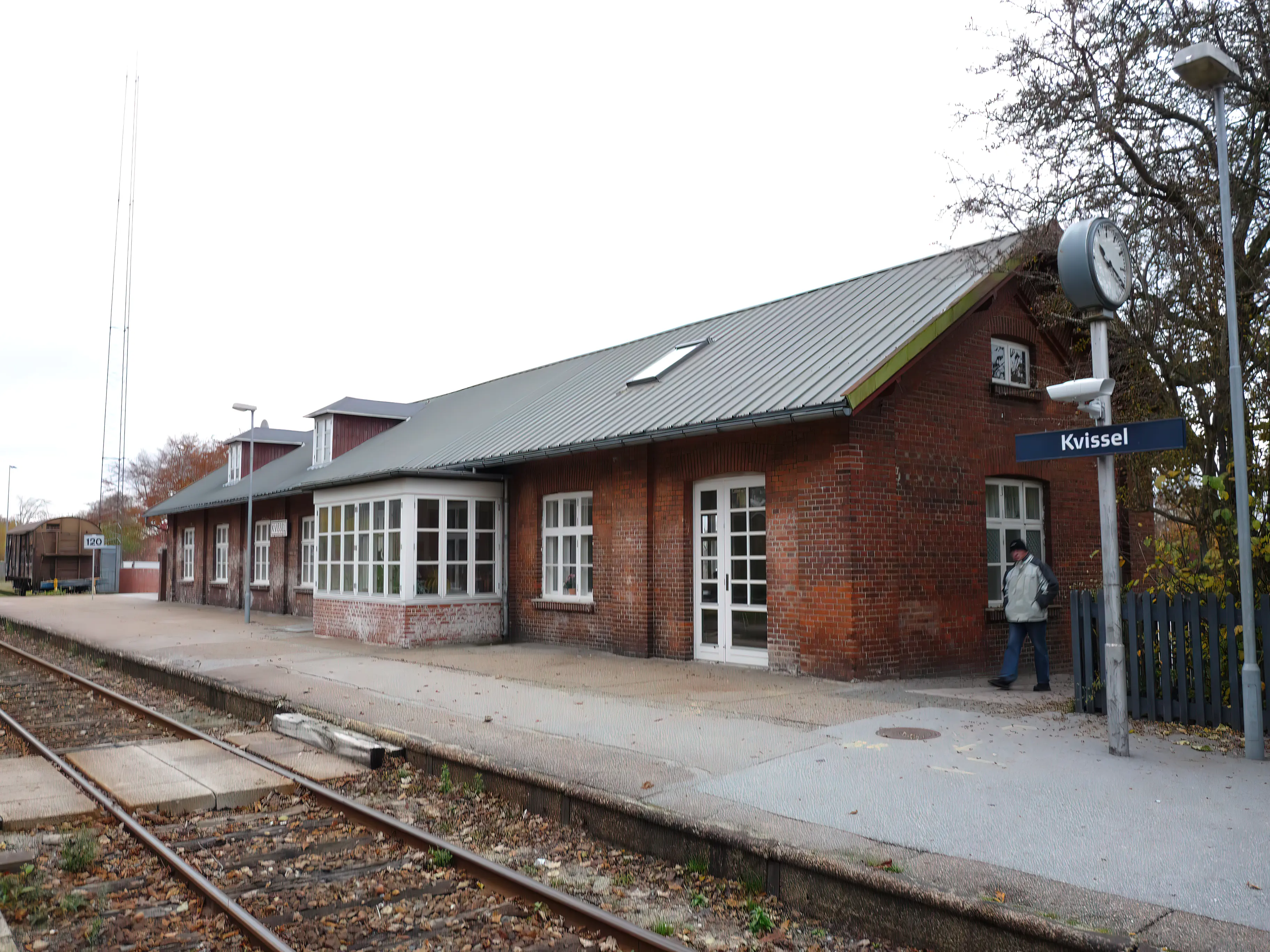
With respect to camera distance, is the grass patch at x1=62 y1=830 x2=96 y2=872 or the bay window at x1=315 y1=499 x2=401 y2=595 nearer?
the grass patch at x1=62 y1=830 x2=96 y2=872

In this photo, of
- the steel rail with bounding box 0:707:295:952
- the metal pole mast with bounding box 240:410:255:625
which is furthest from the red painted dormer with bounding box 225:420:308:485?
the steel rail with bounding box 0:707:295:952

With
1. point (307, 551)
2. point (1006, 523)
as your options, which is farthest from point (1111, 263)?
point (307, 551)

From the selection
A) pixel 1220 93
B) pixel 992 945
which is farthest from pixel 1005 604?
pixel 992 945

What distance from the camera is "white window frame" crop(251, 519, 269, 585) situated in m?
25.9

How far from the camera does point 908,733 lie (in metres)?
8.08

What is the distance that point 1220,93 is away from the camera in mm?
7312

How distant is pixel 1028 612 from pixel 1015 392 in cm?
390

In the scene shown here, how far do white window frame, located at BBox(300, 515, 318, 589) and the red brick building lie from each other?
4.28 meters

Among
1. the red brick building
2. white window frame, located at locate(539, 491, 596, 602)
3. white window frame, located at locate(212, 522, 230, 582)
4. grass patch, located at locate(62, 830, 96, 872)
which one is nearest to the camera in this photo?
grass patch, located at locate(62, 830, 96, 872)

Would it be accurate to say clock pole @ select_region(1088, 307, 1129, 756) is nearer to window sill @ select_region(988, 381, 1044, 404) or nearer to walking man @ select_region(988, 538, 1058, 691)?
walking man @ select_region(988, 538, 1058, 691)

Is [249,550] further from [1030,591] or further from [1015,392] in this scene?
[1030,591]

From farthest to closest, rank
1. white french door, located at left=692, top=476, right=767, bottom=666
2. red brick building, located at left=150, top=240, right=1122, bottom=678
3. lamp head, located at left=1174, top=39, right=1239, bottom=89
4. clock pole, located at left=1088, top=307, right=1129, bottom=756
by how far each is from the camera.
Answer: white french door, located at left=692, top=476, right=767, bottom=666 < red brick building, located at left=150, top=240, right=1122, bottom=678 < clock pole, located at left=1088, top=307, right=1129, bottom=756 < lamp head, located at left=1174, top=39, right=1239, bottom=89

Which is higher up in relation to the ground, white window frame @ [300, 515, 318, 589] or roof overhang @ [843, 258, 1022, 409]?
roof overhang @ [843, 258, 1022, 409]

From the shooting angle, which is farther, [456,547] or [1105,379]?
[456,547]
